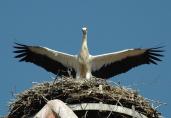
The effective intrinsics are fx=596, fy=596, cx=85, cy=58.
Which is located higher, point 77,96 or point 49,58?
point 49,58

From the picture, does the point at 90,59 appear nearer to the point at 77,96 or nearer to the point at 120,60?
the point at 120,60

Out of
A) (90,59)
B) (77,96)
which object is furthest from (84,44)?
(77,96)

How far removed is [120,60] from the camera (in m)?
13.6

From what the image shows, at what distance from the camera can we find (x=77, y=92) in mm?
10070

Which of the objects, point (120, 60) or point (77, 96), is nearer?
point (77, 96)

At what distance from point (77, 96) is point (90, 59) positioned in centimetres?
368

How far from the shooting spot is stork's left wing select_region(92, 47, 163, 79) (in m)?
13.6

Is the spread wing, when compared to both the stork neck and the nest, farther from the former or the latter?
the nest

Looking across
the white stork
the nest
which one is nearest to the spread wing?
the white stork

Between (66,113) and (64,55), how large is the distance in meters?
7.95

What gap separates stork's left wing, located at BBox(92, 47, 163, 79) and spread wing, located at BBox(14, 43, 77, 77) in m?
0.55

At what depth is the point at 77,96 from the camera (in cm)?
988

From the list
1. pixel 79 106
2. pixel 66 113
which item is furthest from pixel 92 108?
pixel 66 113

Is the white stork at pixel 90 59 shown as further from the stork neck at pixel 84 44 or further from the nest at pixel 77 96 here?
the nest at pixel 77 96
